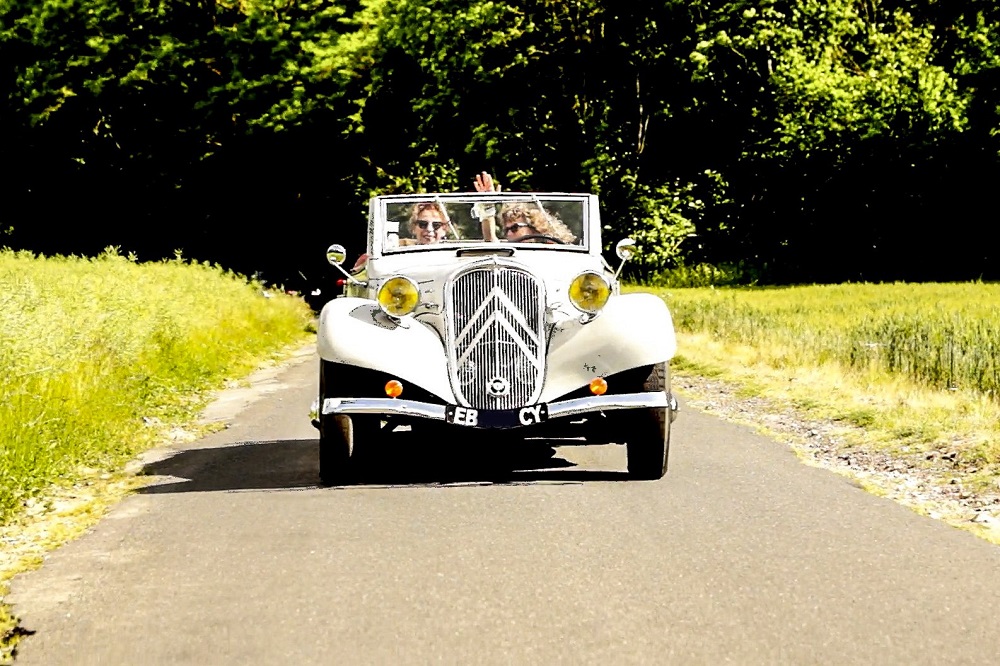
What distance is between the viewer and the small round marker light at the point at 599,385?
9.97 m

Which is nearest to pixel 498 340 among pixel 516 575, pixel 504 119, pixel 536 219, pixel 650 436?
pixel 650 436

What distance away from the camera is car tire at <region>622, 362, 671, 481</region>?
9.84 m

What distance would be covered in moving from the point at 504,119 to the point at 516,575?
34260mm

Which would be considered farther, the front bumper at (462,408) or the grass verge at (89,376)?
the front bumper at (462,408)

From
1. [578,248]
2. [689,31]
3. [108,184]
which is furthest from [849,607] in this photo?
[108,184]

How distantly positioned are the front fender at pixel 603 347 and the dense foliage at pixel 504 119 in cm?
2918

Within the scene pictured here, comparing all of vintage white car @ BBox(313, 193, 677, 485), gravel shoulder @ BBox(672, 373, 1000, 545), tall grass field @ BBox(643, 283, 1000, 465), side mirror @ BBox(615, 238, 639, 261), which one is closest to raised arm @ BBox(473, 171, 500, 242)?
side mirror @ BBox(615, 238, 639, 261)

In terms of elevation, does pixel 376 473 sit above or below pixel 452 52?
below

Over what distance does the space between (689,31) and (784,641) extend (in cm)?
3595

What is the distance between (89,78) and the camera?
40.8 meters

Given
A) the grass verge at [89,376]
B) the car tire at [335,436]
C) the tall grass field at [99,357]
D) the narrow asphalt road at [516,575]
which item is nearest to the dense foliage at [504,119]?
the tall grass field at [99,357]

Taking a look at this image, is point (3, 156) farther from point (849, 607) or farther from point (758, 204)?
point (849, 607)

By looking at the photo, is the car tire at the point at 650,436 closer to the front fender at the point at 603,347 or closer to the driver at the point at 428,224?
the front fender at the point at 603,347

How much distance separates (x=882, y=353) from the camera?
17.6 metres
